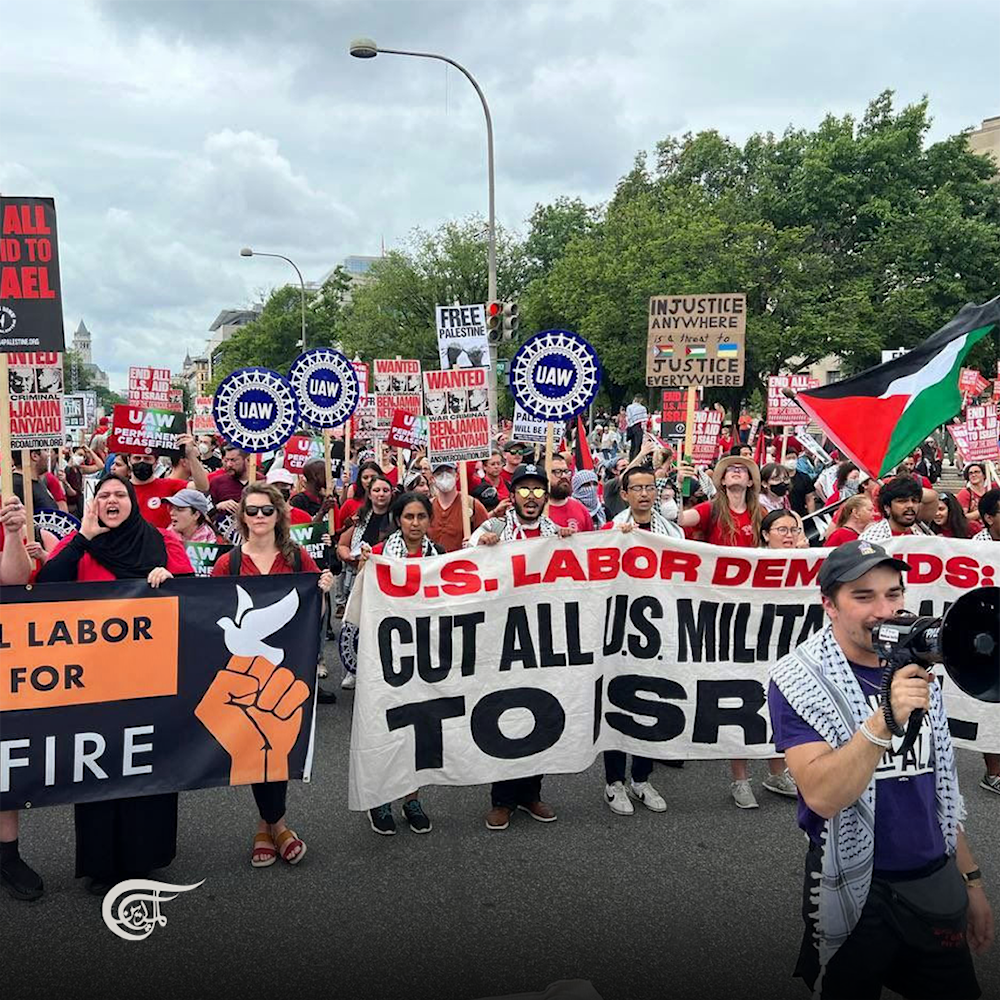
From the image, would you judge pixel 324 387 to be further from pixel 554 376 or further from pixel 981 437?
pixel 981 437

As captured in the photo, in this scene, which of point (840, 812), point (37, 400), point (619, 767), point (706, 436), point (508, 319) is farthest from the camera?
point (508, 319)

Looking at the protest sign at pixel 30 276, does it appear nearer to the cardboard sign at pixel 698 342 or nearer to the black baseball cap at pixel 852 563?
the black baseball cap at pixel 852 563

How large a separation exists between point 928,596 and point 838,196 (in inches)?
1315

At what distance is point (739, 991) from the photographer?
11.1 feet

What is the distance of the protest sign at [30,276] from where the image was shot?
5.00m

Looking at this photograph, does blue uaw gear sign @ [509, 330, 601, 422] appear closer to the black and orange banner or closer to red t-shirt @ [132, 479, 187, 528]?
red t-shirt @ [132, 479, 187, 528]

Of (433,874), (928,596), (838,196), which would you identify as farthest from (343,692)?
(838,196)

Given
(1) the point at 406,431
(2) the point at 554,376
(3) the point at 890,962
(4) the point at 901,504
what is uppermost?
(2) the point at 554,376

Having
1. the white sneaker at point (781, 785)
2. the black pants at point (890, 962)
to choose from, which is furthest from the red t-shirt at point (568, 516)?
the black pants at point (890, 962)

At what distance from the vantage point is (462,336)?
375 inches

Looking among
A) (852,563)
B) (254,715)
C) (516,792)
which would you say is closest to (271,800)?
(254,715)

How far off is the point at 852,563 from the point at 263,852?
10.3 feet

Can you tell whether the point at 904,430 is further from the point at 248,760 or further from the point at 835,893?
the point at 248,760

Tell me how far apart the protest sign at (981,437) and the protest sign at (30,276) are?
8.33m
